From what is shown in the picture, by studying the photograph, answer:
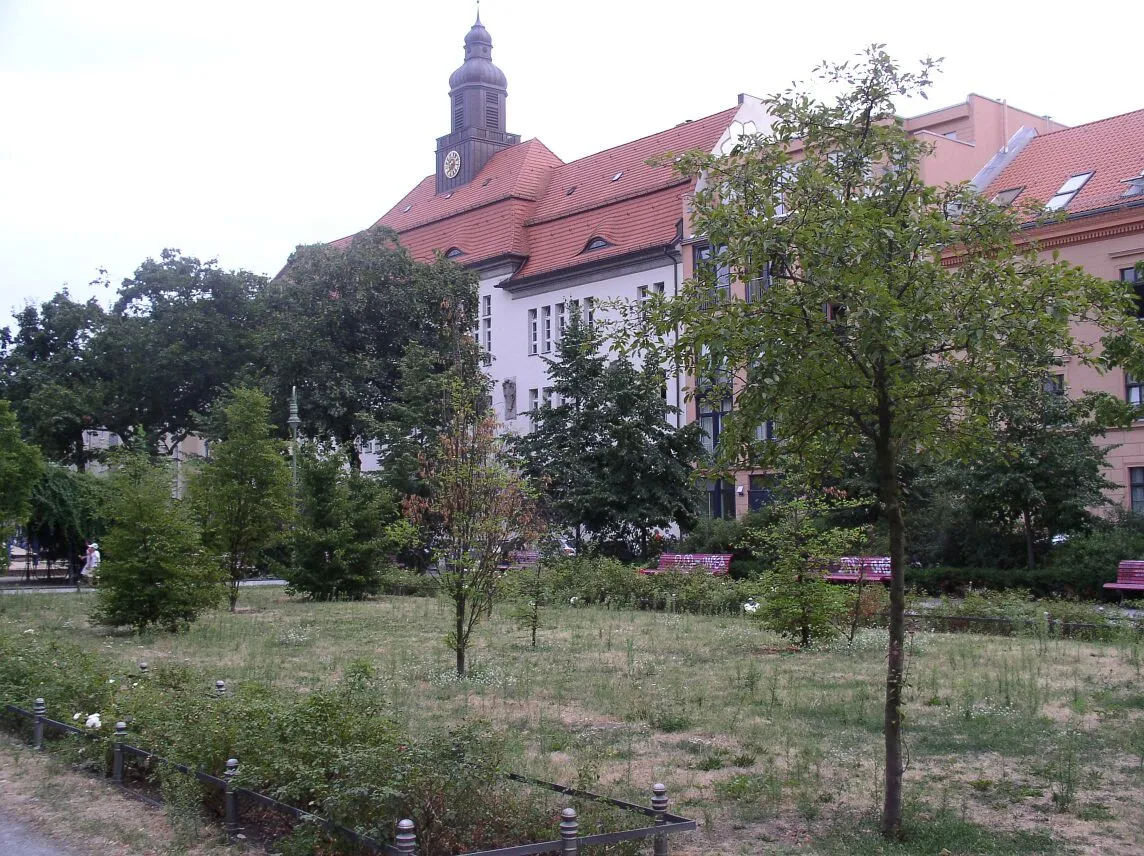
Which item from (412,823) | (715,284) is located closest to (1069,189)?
(715,284)

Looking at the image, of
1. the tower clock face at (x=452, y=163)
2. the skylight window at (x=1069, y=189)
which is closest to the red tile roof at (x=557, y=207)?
the tower clock face at (x=452, y=163)

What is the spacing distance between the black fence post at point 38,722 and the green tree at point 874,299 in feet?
21.6

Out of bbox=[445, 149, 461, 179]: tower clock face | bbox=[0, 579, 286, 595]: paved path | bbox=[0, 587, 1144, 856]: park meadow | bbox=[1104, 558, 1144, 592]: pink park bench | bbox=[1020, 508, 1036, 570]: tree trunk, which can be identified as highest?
bbox=[445, 149, 461, 179]: tower clock face

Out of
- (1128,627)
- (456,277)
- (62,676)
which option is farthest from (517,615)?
(456,277)

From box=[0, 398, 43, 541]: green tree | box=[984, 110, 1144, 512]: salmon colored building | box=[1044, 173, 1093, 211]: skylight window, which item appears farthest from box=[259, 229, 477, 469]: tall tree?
box=[1044, 173, 1093, 211]: skylight window

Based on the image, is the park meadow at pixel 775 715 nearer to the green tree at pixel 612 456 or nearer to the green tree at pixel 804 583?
the green tree at pixel 804 583

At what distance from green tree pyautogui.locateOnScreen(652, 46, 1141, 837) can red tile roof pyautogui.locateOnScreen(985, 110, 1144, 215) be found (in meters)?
29.6

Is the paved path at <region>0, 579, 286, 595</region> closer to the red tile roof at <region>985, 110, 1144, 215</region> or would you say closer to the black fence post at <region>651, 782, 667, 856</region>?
the red tile roof at <region>985, 110, 1144, 215</region>

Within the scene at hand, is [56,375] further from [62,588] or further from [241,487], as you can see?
[241,487]

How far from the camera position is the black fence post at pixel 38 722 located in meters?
10.2

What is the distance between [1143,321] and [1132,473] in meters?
28.1

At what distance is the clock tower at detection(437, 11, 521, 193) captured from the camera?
61688 mm

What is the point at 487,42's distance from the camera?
62.3 meters

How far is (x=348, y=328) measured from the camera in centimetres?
4656
